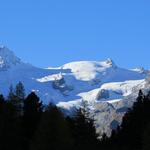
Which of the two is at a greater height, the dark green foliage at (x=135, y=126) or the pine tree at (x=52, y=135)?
the dark green foliage at (x=135, y=126)

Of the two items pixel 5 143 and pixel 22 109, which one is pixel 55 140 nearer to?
pixel 5 143

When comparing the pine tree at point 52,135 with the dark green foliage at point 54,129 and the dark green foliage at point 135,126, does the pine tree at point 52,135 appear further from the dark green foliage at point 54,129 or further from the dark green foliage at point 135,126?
the dark green foliage at point 135,126

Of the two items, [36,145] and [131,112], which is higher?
[131,112]

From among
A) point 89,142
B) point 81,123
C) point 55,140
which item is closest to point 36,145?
point 55,140

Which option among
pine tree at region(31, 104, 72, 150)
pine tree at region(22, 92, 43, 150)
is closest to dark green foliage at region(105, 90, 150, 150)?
pine tree at region(22, 92, 43, 150)

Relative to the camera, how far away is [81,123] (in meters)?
74.5

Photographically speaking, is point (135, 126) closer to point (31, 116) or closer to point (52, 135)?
point (31, 116)

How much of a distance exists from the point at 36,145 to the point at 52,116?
13.6 feet

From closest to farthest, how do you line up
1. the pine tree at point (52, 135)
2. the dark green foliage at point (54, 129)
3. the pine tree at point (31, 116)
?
the pine tree at point (52, 135) < the dark green foliage at point (54, 129) < the pine tree at point (31, 116)

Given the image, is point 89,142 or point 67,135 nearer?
point 67,135

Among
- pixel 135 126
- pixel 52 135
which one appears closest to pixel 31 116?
pixel 135 126

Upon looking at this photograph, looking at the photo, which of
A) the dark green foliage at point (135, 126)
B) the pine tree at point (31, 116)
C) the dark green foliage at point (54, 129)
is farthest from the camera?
the dark green foliage at point (135, 126)

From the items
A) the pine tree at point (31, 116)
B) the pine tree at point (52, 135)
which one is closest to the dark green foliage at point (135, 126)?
the pine tree at point (31, 116)

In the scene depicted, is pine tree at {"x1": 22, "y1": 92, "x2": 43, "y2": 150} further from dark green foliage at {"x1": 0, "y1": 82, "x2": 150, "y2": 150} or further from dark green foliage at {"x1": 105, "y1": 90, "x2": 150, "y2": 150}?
dark green foliage at {"x1": 105, "y1": 90, "x2": 150, "y2": 150}
